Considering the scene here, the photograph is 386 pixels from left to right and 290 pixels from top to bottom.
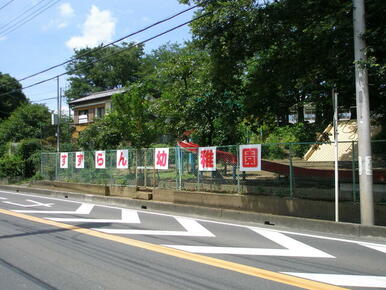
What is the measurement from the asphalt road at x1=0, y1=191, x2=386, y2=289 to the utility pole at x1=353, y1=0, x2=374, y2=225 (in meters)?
0.91

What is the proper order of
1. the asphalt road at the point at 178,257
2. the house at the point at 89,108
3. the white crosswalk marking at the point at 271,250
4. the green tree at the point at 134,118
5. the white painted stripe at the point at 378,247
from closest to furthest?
the asphalt road at the point at 178,257, the white crosswalk marking at the point at 271,250, the white painted stripe at the point at 378,247, the green tree at the point at 134,118, the house at the point at 89,108

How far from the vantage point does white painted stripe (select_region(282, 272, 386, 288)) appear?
5250mm

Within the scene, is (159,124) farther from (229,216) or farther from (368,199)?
(368,199)

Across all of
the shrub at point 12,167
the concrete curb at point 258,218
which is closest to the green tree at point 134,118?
the concrete curb at point 258,218

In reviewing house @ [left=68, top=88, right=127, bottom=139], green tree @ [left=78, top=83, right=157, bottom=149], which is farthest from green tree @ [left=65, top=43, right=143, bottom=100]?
green tree @ [left=78, top=83, right=157, bottom=149]

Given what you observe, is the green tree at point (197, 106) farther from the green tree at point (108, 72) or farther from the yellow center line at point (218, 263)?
the green tree at point (108, 72)

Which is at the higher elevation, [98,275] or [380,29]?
[380,29]

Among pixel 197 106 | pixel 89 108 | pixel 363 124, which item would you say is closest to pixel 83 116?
pixel 89 108

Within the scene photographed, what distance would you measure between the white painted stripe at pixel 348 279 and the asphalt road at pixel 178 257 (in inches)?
0.5

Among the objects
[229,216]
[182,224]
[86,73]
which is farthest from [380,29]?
[86,73]

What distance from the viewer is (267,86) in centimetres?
1320

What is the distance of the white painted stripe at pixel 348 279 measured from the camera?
5.25m

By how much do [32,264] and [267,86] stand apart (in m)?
9.65

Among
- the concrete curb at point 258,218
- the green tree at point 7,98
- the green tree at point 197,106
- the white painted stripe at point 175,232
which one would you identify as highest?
the green tree at point 7,98
